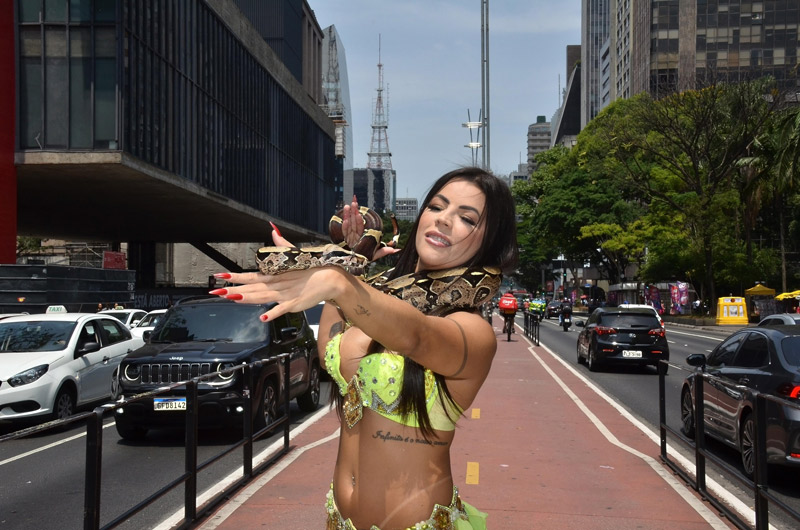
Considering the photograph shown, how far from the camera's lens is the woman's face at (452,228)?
2719mm

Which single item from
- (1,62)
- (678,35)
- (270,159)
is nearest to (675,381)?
(1,62)

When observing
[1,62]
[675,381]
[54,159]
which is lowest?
[675,381]

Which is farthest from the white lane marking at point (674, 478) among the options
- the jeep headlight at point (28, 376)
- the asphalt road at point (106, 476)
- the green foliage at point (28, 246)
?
the green foliage at point (28, 246)

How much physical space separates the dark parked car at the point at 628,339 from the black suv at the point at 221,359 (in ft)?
→ 28.6

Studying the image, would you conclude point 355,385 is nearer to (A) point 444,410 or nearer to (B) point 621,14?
(A) point 444,410

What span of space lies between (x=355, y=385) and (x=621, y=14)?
106266 millimetres

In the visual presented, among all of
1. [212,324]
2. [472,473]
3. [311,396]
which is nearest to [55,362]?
[212,324]

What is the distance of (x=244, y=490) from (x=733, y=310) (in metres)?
41.2

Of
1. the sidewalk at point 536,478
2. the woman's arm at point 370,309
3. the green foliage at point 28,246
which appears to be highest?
the green foliage at point 28,246

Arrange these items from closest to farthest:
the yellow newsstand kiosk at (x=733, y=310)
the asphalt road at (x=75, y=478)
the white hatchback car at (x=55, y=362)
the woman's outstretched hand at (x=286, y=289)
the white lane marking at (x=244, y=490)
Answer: the woman's outstretched hand at (x=286, y=289) < the asphalt road at (x=75, y=478) < the white lane marking at (x=244, y=490) < the white hatchback car at (x=55, y=362) < the yellow newsstand kiosk at (x=733, y=310)

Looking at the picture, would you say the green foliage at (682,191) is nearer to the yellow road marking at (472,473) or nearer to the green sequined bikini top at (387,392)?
the yellow road marking at (472,473)

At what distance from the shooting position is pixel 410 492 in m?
2.56

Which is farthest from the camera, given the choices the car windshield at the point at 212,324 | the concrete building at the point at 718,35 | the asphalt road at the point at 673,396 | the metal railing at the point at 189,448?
the concrete building at the point at 718,35

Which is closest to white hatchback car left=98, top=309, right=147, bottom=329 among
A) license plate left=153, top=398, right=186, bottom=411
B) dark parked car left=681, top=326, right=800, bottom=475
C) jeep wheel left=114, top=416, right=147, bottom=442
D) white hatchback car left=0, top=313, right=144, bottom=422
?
white hatchback car left=0, top=313, right=144, bottom=422
